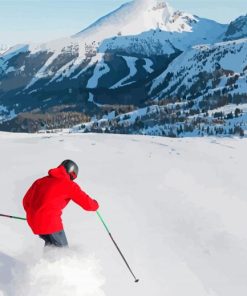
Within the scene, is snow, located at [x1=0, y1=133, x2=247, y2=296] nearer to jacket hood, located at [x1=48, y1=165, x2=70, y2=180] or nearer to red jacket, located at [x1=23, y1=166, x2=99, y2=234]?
red jacket, located at [x1=23, y1=166, x2=99, y2=234]

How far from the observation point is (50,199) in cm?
968

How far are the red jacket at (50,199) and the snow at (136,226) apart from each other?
2.54 feet

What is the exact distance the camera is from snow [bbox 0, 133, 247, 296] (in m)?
10.2

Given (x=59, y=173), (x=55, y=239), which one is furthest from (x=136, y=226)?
(x=59, y=173)

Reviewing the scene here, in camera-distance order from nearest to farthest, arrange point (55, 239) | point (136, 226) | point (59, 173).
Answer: point (59, 173)
point (55, 239)
point (136, 226)

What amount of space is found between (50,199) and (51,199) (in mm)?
21

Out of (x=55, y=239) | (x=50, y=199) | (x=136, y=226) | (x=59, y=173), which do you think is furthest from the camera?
(x=136, y=226)

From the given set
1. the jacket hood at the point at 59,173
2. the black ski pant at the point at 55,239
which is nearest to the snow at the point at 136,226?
the black ski pant at the point at 55,239

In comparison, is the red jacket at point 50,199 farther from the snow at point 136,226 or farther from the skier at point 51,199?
the snow at point 136,226

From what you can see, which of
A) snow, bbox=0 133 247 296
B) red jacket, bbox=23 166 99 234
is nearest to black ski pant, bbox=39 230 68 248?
red jacket, bbox=23 166 99 234

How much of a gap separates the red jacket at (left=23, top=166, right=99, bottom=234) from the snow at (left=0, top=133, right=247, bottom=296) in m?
0.77

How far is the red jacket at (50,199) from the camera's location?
9.68 m

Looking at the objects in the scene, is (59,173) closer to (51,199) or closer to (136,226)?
(51,199)

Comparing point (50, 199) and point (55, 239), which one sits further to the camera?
point (55, 239)
